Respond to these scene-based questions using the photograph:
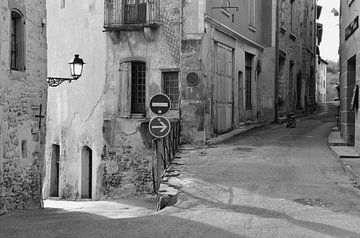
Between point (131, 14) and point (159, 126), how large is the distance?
700 centimetres

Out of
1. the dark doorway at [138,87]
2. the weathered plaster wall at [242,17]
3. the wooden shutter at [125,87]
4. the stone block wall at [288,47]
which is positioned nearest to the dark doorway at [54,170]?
the wooden shutter at [125,87]

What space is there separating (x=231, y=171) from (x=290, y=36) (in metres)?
18.0

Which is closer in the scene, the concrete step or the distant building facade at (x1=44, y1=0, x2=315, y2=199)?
the concrete step

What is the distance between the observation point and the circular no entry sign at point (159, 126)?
36.2 ft

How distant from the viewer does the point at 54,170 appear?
65.4 ft

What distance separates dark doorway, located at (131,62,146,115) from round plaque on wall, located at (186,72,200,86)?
1.76m

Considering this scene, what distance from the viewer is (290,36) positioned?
2823 cm

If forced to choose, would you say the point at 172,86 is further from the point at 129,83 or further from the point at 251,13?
the point at 251,13

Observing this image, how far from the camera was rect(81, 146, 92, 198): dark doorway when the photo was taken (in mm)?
18328

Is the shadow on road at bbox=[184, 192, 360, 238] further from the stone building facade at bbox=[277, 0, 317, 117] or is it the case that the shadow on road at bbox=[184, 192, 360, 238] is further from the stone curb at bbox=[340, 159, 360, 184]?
the stone building facade at bbox=[277, 0, 317, 117]

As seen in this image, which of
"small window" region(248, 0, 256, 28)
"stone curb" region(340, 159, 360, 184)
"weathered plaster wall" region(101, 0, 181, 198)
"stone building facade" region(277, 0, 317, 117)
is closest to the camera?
"stone curb" region(340, 159, 360, 184)

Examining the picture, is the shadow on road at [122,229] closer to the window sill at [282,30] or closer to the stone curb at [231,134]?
the stone curb at [231,134]

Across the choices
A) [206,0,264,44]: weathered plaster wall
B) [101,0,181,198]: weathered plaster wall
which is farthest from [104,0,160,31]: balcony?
[206,0,264,44]: weathered plaster wall

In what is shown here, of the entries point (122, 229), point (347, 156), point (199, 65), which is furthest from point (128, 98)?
point (122, 229)
